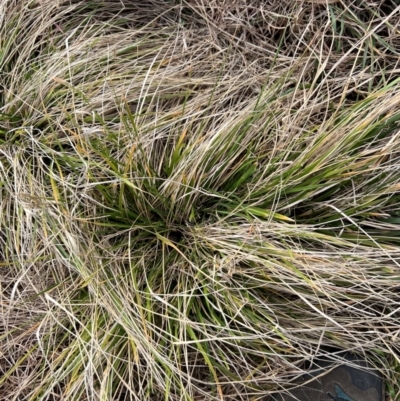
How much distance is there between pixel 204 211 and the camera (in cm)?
A: 108

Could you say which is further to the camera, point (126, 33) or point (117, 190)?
point (126, 33)

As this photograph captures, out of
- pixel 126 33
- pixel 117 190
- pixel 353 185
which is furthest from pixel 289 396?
pixel 126 33

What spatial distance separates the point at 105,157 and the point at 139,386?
0.47 metres

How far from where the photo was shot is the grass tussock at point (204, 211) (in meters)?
0.99

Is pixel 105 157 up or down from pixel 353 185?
up

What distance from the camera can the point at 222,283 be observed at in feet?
3.31

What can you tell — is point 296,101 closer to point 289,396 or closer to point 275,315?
point 275,315

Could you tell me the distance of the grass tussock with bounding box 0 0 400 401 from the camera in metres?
0.99

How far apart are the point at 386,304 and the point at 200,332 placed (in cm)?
37

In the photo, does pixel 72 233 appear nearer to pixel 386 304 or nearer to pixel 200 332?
pixel 200 332

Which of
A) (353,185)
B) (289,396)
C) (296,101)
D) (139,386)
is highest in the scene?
(296,101)

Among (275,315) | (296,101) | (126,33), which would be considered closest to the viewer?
(275,315)

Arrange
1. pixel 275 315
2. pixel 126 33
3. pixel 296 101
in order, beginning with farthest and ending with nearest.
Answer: pixel 126 33, pixel 296 101, pixel 275 315

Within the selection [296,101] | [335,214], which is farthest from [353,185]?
[296,101]
